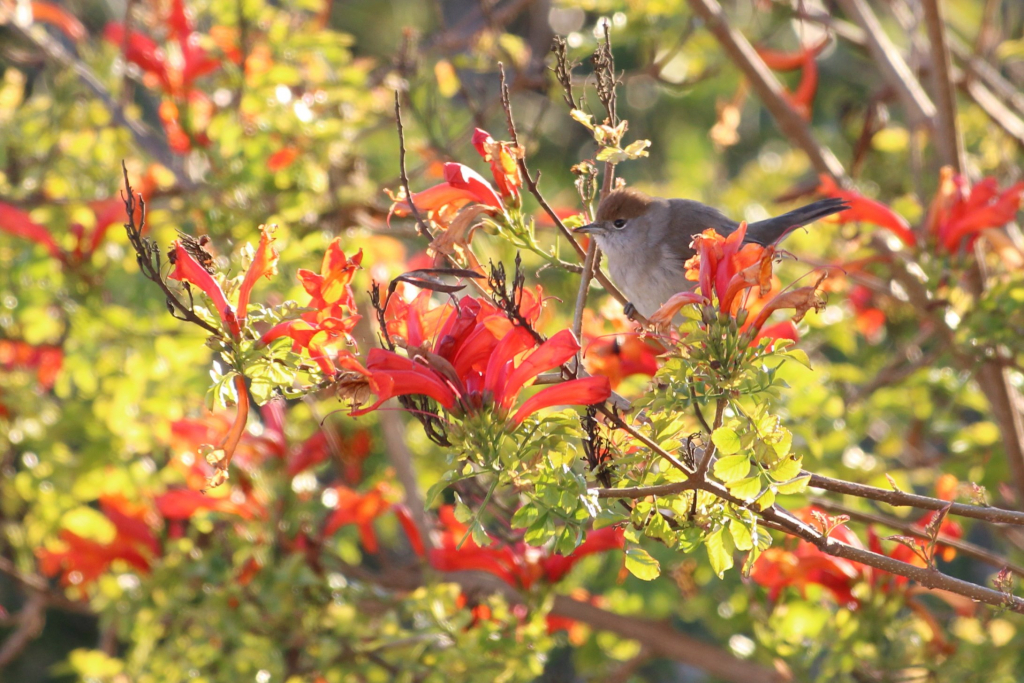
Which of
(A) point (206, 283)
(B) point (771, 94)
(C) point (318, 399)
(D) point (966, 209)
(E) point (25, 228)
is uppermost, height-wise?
(B) point (771, 94)

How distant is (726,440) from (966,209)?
5.90 ft

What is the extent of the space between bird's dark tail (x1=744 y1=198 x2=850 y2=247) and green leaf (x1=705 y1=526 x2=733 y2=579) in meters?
1.18

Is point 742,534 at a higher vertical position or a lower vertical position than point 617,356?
lower

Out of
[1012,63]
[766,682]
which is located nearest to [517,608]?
[766,682]

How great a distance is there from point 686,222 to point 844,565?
152 centimetres

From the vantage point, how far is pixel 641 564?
1827mm

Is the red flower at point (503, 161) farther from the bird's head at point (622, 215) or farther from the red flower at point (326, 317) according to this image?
the bird's head at point (622, 215)

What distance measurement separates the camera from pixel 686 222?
3.83m

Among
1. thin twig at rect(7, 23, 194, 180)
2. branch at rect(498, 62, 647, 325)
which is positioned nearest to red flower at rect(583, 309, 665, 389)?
branch at rect(498, 62, 647, 325)

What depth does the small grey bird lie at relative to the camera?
11.8 ft

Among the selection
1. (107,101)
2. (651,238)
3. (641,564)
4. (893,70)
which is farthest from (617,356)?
(107,101)

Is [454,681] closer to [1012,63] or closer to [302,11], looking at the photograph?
[302,11]

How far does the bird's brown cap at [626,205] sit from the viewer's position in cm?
371

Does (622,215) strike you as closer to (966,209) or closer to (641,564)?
(966,209)
